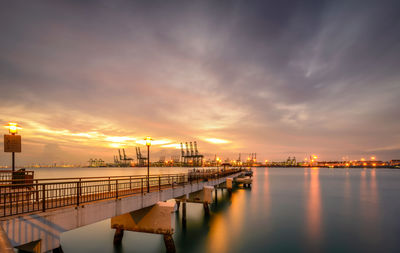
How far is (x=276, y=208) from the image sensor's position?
42.7 metres

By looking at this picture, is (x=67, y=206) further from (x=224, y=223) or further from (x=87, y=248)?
(x=224, y=223)

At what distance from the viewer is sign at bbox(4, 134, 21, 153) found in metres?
15.0

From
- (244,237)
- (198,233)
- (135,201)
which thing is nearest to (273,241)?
(244,237)

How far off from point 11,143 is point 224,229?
2282cm

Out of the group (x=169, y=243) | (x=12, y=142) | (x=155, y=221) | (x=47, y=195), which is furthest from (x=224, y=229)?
(x=12, y=142)

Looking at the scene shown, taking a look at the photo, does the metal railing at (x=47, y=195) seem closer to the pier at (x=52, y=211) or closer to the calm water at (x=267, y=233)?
the pier at (x=52, y=211)

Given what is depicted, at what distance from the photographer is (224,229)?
93.8ft

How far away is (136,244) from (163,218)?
589 cm

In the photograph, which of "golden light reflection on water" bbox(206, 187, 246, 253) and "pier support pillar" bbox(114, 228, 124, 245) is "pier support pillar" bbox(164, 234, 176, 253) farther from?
"pier support pillar" bbox(114, 228, 124, 245)

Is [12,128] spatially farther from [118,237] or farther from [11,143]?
[118,237]

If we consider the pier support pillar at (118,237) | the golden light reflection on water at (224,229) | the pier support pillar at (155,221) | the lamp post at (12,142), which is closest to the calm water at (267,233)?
the golden light reflection on water at (224,229)

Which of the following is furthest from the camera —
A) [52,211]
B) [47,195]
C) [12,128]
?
[12,128]

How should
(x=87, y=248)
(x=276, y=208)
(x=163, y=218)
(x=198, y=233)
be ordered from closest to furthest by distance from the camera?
(x=163, y=218) → (x=87, y=248) → (x=198, y=233) → (x=276, y=208)

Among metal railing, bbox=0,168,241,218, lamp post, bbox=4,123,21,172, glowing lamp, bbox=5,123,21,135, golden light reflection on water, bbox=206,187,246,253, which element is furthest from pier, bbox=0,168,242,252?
golden light reflection on water, bbox=206,187,246,253
